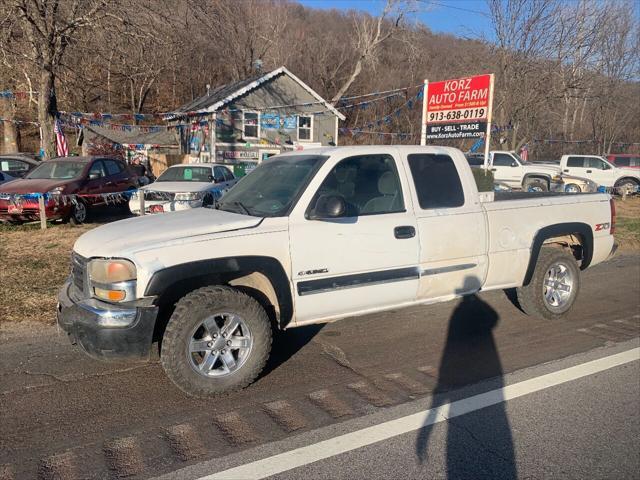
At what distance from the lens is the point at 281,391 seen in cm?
404

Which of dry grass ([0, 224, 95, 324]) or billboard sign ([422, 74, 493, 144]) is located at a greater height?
billboard sign ([422, 74, 493, 144])

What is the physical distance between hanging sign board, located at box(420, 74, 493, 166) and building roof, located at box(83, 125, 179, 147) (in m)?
19.9

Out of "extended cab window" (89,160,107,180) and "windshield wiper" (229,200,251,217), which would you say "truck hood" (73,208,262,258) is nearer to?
"windshield wiper" (229,200,251,217)

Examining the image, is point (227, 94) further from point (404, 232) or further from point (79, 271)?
point (79, 271)

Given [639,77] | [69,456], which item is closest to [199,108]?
[639,77]

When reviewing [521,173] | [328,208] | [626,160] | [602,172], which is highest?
[626,160]

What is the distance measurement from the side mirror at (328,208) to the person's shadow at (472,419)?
1592 millimetres

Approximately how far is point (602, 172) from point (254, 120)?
671 inches

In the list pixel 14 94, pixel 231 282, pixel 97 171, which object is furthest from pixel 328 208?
pixel 14 94

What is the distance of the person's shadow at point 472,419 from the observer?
3.11m

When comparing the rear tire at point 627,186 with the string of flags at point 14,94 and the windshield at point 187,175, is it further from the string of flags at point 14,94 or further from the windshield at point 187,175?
the string of flags at point 14,94

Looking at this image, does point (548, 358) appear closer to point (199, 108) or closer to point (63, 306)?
point (63, 306)

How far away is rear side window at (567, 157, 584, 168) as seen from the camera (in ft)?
76.5

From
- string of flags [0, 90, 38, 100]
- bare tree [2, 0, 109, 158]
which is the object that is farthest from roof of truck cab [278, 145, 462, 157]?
string of flags [0, 90, 38, 100]
